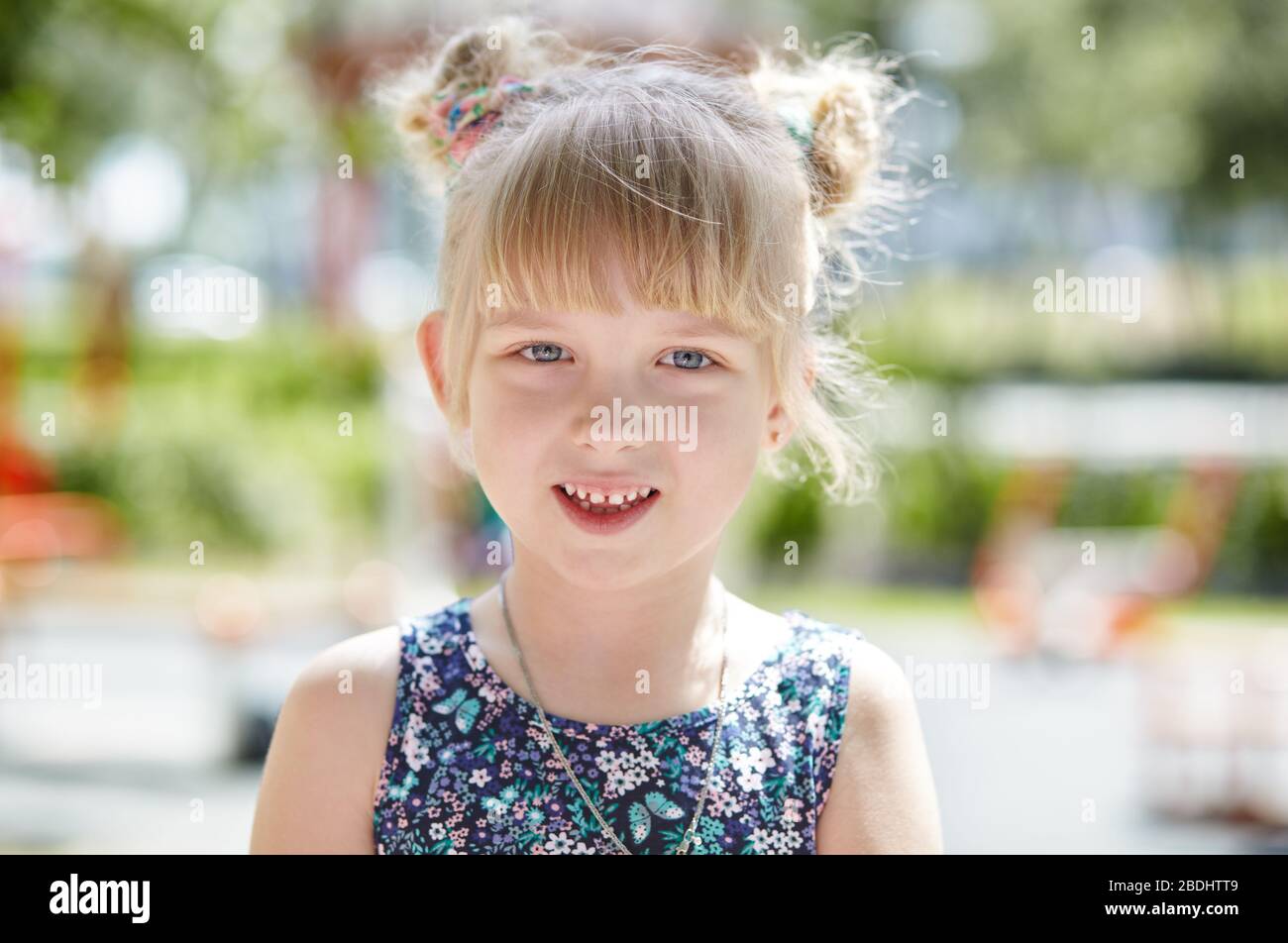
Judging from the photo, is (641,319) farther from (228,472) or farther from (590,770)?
(228,472)

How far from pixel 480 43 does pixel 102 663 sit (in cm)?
698

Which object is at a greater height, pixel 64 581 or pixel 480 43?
pixel 480 43

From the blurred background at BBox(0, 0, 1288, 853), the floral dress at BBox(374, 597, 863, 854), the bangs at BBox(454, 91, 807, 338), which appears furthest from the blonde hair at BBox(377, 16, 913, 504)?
the floral dress at BBox(374, 597, 863, 854)

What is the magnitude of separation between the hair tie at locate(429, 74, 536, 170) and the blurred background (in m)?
0.20

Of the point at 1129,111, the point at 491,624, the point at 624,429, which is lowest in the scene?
the point at 491,624

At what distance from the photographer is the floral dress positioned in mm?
1531

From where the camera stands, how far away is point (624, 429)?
146 cm

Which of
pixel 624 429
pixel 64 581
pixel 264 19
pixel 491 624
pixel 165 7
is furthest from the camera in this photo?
pixel 64 581

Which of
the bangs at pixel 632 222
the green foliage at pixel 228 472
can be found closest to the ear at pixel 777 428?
the bangs at pixel 632 222

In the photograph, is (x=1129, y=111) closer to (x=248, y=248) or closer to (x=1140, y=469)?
(x=1140, y=469)

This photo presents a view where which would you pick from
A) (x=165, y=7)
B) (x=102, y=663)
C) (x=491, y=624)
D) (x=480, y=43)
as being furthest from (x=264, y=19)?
(x=491, y=624)

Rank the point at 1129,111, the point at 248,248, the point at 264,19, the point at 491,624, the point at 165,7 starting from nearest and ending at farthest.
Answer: the point at 491,624, the point at 165,7, the point at 264,19, the point at 1129,111, the point at 248,248

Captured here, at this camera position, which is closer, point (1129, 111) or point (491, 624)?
point (491, 624)

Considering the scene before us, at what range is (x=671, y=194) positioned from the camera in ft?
4.97
